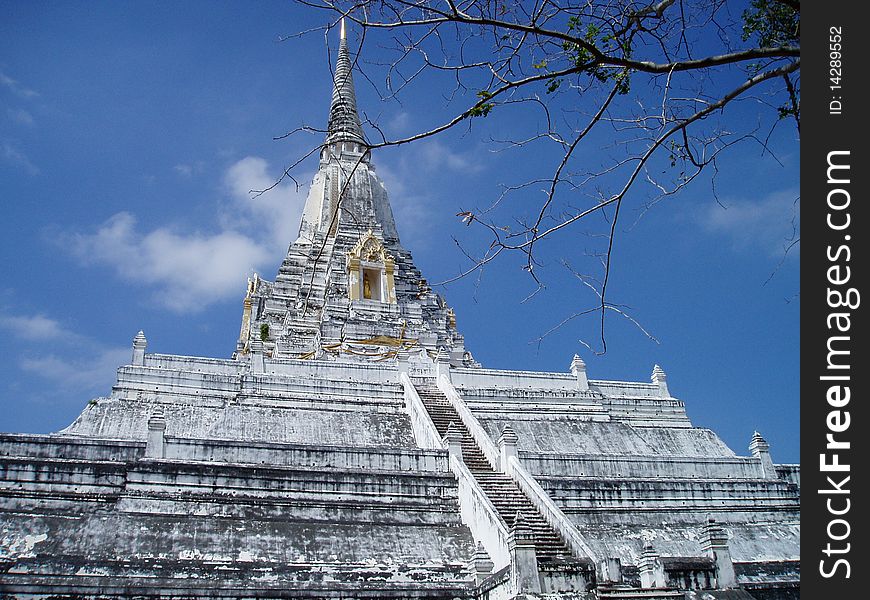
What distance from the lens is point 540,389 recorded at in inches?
1155

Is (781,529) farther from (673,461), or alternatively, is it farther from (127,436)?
(127,436)

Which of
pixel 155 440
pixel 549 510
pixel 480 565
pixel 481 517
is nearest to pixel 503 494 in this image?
pixel 549 510

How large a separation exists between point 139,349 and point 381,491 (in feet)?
40.0

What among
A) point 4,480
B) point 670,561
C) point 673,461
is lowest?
point 670,561

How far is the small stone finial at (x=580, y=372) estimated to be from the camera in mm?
30391

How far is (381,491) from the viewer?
57.8 ft

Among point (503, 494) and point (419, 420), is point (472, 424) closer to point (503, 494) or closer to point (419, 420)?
point (419, 420)

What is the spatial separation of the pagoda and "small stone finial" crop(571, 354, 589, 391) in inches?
2.7

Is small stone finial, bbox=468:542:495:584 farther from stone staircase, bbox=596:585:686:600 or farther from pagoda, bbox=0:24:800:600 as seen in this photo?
stone staircase, bbox=596:585:686:600

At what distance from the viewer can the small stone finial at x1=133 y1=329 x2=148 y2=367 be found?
85.9 ft
